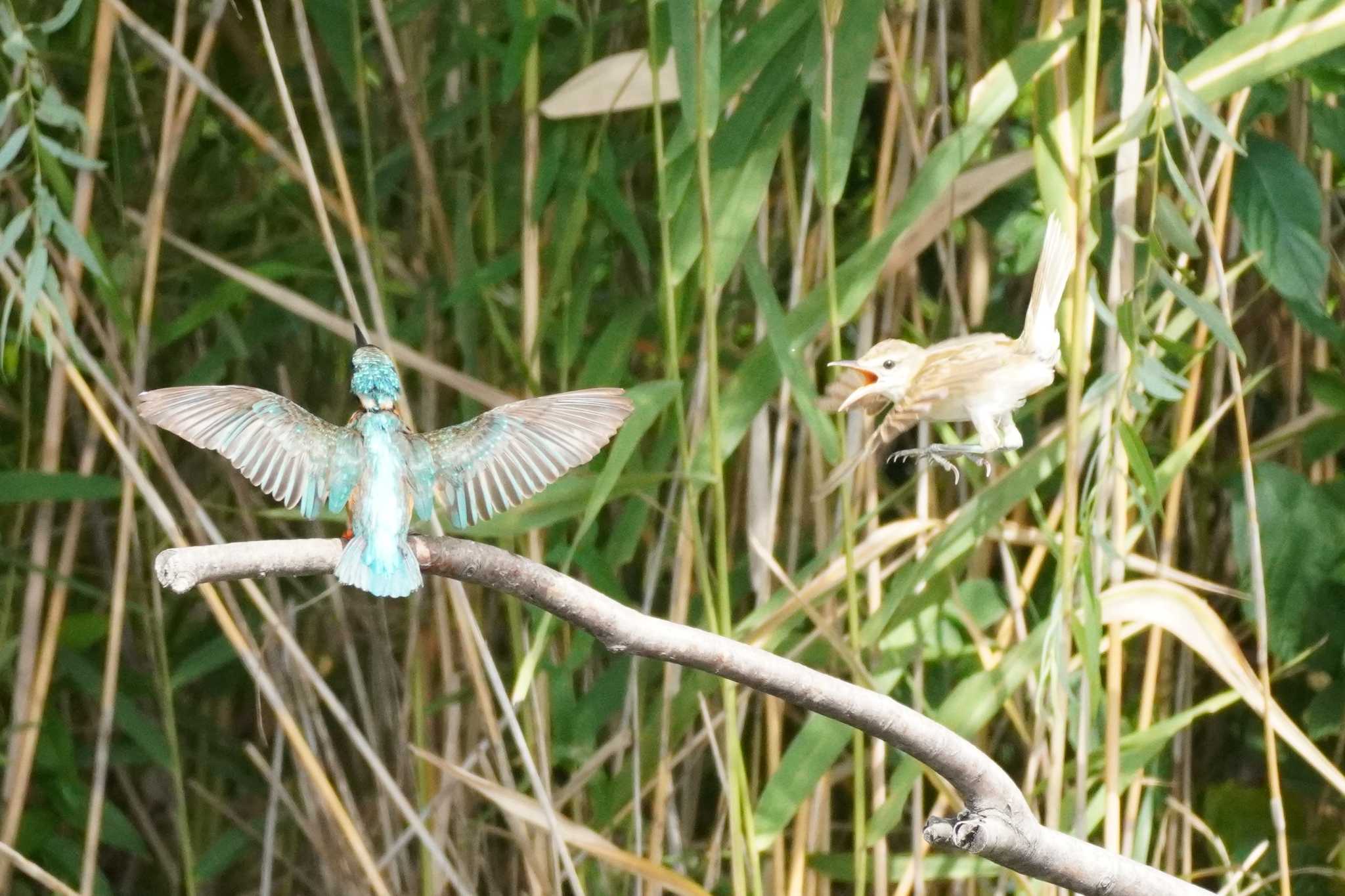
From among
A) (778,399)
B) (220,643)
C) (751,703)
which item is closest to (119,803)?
(220,643)

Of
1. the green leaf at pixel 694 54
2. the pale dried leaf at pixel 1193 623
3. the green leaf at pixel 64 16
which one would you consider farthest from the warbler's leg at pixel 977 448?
the green leaf at pixel 64 16

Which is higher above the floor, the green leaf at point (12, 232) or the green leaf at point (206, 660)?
the green leaf at point (12, 232)

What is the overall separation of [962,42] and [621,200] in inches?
16.4

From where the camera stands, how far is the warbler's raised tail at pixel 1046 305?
0.63m

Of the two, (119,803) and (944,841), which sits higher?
(944,841)

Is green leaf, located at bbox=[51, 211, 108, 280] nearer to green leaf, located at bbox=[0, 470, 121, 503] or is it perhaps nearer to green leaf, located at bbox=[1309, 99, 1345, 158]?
green leaf, located at bbox=[0, 470, 121, 503]

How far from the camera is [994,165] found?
53.1 inches

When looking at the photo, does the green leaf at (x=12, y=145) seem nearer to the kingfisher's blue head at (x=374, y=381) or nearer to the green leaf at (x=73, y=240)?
the green leaf at (x=73, y=240)

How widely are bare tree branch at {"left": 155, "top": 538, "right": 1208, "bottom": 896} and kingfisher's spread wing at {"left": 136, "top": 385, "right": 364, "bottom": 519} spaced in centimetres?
14

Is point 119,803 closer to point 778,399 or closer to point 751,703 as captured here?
point 751,703

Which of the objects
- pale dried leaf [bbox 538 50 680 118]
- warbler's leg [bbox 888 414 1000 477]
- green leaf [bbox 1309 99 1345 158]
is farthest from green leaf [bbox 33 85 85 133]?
green leaf [bbox 1309 99 1345 158]

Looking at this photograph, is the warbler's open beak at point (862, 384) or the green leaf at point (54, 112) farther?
the green leaf at point (54, 112)

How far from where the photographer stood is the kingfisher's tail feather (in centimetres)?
79

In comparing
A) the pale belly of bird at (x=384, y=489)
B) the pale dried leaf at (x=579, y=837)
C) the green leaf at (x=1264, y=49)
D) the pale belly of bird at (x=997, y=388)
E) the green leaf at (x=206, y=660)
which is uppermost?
the green leaf at (x=1264, y=49)
